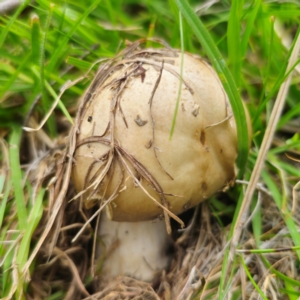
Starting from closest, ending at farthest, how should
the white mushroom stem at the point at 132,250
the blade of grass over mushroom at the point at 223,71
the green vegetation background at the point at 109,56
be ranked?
the blade of grass over mushroom at the point at 223,71 < the green vegetation background at the point at 109,56 < the white mushroom stem at the point at 132,250

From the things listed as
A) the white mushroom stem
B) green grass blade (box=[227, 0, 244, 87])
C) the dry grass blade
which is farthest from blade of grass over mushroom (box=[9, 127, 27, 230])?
green grass blade (box=[227, 0, 244, 87])

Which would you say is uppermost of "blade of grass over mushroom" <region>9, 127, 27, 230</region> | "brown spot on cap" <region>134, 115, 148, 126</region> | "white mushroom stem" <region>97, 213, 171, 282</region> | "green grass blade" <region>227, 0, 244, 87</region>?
"green grass blade" <region>227, 0, 244, 87</region>

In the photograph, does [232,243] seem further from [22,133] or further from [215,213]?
[22,133]

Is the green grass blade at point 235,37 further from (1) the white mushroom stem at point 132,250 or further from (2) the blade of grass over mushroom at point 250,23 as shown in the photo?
(1) the white mushroom stem at point 132,250

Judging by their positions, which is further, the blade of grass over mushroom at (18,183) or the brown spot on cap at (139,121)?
the blade of grass over mushroom at (18,183)

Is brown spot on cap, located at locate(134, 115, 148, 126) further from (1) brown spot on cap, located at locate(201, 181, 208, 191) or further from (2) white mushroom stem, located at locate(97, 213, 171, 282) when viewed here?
(2) white mushroom stem, located at locate(97, 213, 171, 282)

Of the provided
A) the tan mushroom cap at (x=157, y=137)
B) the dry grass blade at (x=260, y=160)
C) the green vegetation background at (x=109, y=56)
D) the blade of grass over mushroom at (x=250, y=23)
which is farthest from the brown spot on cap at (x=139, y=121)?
the blade of grass over mushroom at (x=250, y=23)

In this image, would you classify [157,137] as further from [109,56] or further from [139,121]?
[109,56]
